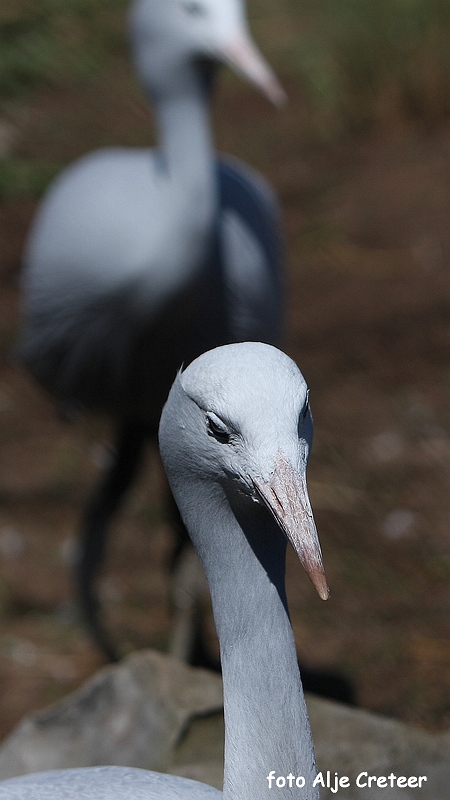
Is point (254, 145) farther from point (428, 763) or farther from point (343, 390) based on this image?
point (428, 763)

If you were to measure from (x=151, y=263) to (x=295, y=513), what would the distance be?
190 centimetres

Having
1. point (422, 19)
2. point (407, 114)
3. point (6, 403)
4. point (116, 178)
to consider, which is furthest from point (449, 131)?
point (116, 178)

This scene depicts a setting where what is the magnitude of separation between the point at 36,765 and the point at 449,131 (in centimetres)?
499

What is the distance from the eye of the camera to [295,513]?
54.3 inches

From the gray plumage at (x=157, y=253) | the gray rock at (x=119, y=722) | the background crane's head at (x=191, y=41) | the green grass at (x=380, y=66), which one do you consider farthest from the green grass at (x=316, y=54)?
the gray rock at (x=119, y=722)

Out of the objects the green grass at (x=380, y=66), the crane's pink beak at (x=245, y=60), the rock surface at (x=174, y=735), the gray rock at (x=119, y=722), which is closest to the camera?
the rock surface at (x=174, y=735)

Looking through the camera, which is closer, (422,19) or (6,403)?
(6,403)

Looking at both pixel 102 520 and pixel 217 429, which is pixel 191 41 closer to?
pixel 102 520

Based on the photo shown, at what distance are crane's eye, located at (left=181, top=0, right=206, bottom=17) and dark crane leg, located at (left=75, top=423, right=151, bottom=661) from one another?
4.08ft

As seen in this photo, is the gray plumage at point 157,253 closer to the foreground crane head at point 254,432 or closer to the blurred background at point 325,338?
Result: the blurred background at point 325,338

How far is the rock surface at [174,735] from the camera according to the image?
235 cm

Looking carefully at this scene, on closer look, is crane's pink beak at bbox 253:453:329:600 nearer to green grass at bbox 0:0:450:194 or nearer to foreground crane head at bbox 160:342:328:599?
foreground crane head at bbox 160:342:328:599

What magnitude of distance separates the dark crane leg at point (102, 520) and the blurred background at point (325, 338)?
7.4 inches

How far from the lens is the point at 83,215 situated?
3.43 meters
